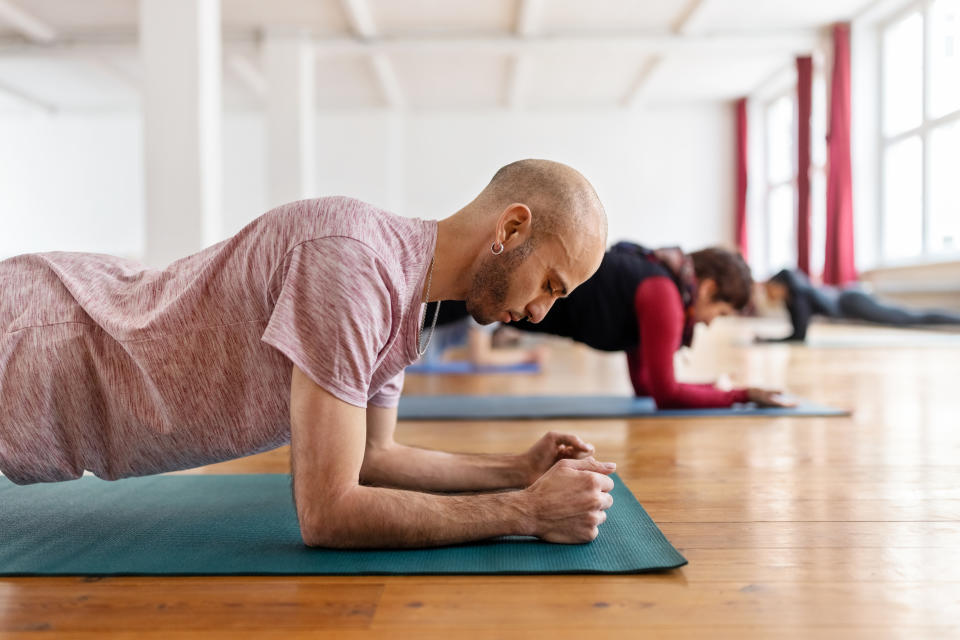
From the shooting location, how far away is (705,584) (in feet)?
3.68

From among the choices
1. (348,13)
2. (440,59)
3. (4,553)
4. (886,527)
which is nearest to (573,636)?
(886,527)

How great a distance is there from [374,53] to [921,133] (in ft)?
19.4

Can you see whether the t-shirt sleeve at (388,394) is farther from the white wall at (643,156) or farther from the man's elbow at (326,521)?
the white wall at (643,156)

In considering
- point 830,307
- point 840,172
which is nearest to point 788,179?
point 840,172

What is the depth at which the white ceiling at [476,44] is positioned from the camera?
794 cm

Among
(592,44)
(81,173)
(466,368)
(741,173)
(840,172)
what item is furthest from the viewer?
(81,173)

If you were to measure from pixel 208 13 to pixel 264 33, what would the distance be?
3035 millimetres

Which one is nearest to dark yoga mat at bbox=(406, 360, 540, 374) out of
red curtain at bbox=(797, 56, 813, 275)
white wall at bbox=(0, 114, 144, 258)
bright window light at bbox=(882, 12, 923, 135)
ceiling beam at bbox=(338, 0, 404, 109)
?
ceiling beam at bbox=(338, 0, 404, 109)

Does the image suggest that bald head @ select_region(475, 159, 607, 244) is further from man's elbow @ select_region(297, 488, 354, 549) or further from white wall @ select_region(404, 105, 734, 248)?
white wall @ select_region(404, 105, 734, 248)

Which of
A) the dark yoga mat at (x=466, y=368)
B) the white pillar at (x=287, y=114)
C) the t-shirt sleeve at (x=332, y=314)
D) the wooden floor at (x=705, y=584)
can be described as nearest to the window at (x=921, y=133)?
the dark yoga mat at (x=466, y=368)

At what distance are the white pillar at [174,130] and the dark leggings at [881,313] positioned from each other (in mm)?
5424

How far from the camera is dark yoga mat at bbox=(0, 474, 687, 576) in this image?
1.19 metres

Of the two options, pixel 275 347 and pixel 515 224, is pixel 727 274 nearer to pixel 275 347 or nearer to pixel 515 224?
pixel 515 224

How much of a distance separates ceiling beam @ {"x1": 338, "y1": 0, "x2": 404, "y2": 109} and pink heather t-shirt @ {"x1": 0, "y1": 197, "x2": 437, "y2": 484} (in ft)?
23.0
